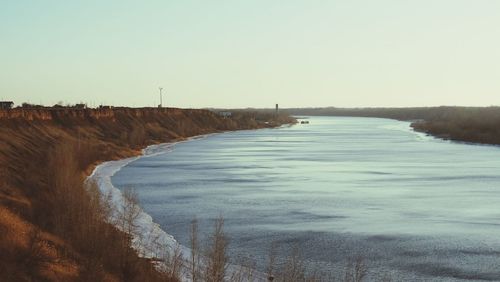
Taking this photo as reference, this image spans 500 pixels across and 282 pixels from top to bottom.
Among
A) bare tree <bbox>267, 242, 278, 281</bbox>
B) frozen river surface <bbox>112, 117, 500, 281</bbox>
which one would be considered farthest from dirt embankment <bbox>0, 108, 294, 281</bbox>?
frozen river surface <bbox>112, 117, 500, 281</bbox>

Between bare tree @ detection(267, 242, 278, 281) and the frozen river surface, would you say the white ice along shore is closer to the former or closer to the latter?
A: bare tree @ detection(267, 242, 278, 281)

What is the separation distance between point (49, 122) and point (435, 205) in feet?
120

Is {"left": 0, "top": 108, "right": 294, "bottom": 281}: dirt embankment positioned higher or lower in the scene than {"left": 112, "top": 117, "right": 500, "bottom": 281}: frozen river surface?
higher

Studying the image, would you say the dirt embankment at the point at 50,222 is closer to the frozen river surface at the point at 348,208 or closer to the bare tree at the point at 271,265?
the bare tree at the point at 271,265

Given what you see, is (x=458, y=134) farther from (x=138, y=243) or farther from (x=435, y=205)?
(x=138, y=243)

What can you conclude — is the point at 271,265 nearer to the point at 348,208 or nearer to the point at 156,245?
the point at 156,245

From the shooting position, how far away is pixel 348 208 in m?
22.9

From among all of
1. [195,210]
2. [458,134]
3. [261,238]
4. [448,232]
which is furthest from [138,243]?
[458,134]

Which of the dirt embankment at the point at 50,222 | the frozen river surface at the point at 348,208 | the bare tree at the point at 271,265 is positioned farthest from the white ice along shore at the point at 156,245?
the dirt embankment at the point at 50,222

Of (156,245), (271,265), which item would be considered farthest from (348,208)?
(271,265)

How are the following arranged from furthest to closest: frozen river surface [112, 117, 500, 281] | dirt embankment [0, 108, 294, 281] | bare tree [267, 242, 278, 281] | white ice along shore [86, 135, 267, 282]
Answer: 1. frozen river surface [112, 117, 500, 281]
2. white ice along shore [86, 135, 267, 282]
3. dirt embankment [0, 108, 294, 281]
4. bare tree [267, 242, 278, 281]

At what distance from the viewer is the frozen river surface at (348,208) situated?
1565cm

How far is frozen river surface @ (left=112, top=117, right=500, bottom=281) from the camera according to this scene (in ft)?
51.3

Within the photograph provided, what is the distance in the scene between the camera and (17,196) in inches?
783
